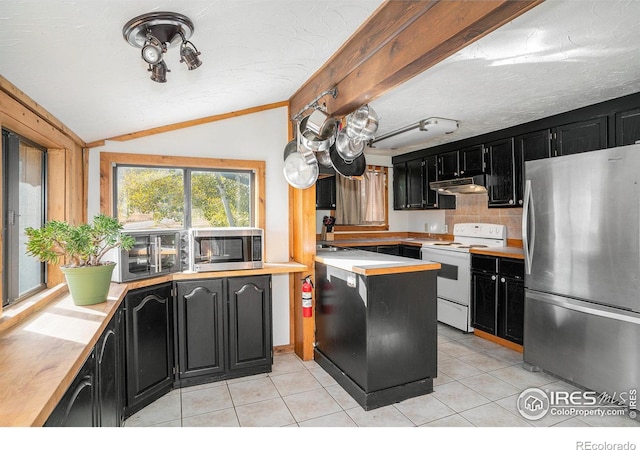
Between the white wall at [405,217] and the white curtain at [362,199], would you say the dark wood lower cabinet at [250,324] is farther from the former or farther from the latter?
the white curtain at [362,199]

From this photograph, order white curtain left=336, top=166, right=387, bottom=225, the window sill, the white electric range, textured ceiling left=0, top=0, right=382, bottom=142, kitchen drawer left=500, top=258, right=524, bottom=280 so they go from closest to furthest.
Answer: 1. textured ceiling left=0, top=0, right=382, bottom=142
2. the window sill
3. kitchen drawer left=500, top=258, right=524, bottom=280
4. the white electric range
5. white curtain left=336, top=166, right=387, bottom=225

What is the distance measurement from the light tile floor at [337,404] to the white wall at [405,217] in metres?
2.40

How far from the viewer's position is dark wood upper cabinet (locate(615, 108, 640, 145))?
281 cm

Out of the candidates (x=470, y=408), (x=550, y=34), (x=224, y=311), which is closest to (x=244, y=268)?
(x=224, y=311)

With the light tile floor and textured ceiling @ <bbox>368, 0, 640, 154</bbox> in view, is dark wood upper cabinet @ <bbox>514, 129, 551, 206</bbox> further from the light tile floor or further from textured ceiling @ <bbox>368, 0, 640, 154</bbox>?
the light tile floor

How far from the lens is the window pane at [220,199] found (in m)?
3.30

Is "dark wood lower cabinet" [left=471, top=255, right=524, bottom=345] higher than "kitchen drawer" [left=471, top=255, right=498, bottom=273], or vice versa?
"kitchen drawer" [left=471, top=255, right=498, bottom=273]

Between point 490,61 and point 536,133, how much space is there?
1.71 m

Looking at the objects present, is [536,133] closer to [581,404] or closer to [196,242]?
[581,404]

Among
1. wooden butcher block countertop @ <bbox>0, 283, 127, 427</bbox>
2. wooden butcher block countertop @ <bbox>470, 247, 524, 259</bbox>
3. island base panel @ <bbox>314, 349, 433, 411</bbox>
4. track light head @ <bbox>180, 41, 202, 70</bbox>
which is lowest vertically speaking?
island base panel @ <bbox>314, 349, 433, 411</bbox>

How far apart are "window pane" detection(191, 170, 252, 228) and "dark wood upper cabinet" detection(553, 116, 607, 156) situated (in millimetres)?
2836

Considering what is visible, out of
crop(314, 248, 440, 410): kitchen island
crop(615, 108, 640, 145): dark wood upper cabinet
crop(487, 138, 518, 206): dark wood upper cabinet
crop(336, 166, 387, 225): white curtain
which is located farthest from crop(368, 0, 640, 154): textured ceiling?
crop(336, 166, 387, 225): white curtain

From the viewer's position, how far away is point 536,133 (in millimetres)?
3617
